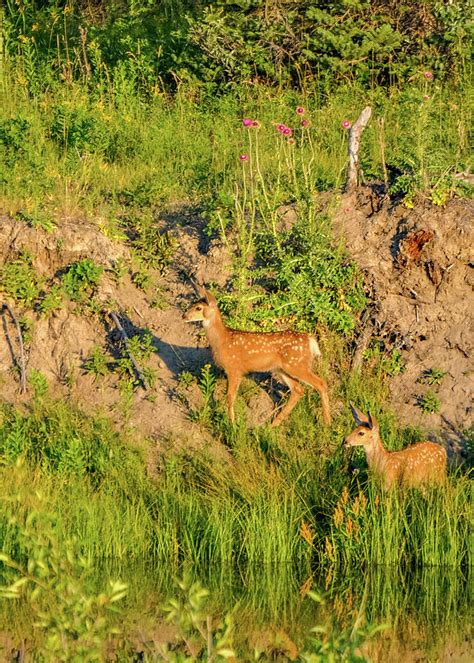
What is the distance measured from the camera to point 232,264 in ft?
50.8

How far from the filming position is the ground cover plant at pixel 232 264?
11.8 metres

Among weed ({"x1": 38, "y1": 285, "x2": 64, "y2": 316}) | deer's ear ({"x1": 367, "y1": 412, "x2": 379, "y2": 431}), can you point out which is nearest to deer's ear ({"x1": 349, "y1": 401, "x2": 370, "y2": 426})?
deer's ear ({"x1": 367, "y1": 412, "x2": 379, "y2": 431})

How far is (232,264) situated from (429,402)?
114 inches

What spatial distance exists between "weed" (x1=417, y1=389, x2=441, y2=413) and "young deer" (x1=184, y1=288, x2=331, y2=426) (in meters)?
1.01

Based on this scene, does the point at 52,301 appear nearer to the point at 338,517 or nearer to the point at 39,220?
the point at 39,220

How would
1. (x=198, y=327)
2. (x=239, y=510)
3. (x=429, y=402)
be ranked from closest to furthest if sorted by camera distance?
(x=239, y=510) < (x=429, y=402) < (x=198, y=327)

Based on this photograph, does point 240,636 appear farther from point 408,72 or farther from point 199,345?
point 408,72

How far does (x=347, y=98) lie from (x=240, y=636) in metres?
10.6

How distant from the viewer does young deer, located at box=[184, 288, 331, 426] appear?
1400cm

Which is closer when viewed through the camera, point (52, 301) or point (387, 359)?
point (387, 359)

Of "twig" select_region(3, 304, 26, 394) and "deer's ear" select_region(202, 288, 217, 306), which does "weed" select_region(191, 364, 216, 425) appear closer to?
"deer's ear" select_region(202, 288, 217, 306)

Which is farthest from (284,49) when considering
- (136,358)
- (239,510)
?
(239,510)

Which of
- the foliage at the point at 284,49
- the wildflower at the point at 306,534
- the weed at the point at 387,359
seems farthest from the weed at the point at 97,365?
the foliage at the point at 284,49

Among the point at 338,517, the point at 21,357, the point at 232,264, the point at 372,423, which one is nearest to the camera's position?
the point at 338,517
